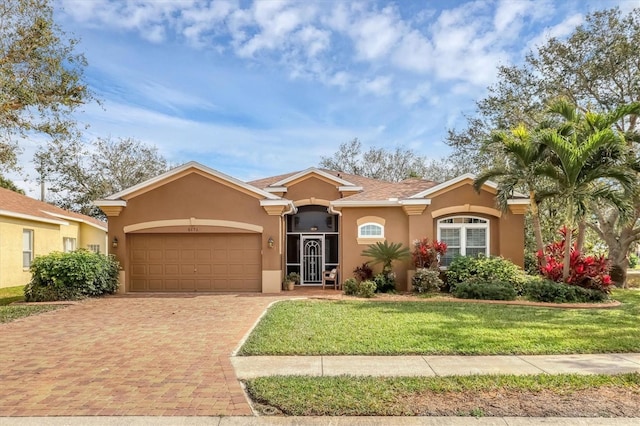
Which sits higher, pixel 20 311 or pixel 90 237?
pixel 90 237

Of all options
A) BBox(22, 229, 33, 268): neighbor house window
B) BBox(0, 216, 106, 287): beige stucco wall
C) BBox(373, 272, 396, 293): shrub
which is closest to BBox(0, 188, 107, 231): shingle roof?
BBox(0, 216, 106, 287): beige stucco wall

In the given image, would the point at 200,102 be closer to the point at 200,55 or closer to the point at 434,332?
the point at 200,55

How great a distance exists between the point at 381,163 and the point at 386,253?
80.4 feet

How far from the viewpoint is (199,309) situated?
12.1 m

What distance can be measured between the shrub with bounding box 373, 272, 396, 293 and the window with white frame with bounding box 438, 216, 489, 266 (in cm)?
252

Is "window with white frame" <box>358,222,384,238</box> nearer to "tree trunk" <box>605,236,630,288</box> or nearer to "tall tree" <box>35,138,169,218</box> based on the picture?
"tree trunk" <box>605,236,630,288</box>

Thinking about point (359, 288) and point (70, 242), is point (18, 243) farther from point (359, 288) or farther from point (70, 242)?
point (359, 288)

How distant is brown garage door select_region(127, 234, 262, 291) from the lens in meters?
16.4

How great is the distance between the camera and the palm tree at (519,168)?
561 inches

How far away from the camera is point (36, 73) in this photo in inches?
495

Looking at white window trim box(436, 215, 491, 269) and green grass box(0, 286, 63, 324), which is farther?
white window trim box(436, 215, 491, 269)

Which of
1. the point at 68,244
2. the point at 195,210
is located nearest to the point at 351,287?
the point at 195,210

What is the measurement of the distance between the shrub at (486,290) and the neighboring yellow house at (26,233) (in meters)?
18.1

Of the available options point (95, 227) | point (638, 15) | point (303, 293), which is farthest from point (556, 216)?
point (95, 227)
